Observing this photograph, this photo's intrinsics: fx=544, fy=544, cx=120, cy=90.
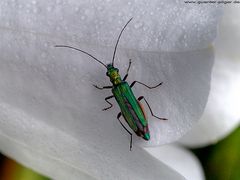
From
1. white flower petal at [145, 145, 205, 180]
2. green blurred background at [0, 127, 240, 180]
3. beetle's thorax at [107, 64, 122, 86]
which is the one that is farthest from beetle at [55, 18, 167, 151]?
green blurred background at [0, 127, 240, 180]

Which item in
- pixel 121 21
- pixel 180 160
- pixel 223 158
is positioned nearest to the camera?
pixel 121 21

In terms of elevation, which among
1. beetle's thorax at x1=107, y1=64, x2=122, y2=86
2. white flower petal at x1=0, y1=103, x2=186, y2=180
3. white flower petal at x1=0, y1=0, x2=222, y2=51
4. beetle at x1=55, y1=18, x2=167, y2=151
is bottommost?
white flower petal at x1=0, y1=103, x2=186, y2=180

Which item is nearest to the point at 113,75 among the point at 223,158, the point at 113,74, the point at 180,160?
the point at 113,74

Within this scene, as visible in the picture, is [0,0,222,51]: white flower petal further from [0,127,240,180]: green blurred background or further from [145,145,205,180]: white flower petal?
[0,127,240,180]: green blurred background

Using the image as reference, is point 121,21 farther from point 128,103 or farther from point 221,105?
point 221,105

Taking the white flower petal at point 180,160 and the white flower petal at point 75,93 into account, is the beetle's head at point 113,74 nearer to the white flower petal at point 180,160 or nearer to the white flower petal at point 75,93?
the white flower petal at point 75,93

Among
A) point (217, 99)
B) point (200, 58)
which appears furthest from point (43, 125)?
point (217, 99)

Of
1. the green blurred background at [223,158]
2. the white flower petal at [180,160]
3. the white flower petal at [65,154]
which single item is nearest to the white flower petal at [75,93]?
the white flower petal at [65,154]
